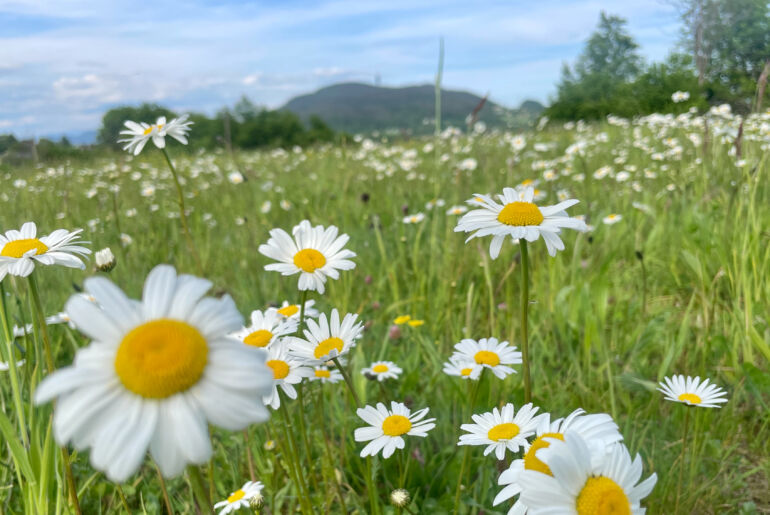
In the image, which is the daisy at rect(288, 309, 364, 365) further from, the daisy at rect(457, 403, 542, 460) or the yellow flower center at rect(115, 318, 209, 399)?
the yellow flower center at rect(115, 318, 209, 399)

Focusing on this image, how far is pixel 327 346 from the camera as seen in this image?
1.05m

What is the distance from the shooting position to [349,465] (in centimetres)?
148

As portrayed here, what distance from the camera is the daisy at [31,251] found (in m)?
0.96

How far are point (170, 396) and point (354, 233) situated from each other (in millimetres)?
2741

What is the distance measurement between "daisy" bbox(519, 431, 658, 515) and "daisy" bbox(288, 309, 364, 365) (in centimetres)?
44

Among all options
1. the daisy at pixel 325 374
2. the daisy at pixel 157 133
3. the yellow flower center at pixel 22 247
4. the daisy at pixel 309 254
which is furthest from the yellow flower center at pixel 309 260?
the daisy at pixel 157 133

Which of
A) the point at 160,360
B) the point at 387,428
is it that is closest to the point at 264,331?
the point at 387,428

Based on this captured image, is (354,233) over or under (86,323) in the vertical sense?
under

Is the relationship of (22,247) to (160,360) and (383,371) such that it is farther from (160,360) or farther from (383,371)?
(383,371)

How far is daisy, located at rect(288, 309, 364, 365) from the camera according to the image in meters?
0.99

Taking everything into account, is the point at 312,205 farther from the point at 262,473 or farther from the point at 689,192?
the point at 262,473

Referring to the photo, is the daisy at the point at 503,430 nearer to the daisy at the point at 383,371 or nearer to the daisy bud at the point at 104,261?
the daisy at the point at 383,371

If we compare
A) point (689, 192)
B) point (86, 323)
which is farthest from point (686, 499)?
point (689, 192)

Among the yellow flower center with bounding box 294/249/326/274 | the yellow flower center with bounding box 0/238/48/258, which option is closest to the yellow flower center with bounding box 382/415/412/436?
the yellow flower center with bounding box 294/249/326/274
